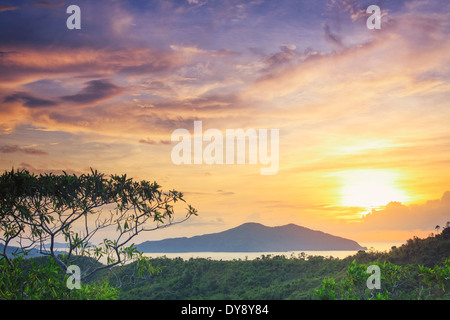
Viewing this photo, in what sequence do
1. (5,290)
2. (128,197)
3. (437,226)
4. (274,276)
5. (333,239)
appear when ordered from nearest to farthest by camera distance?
1. (5,290)
2. (128,197)
3. (437,226)
4. (274,276)
5. (333,239)

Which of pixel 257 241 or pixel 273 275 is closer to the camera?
pixel 273 275

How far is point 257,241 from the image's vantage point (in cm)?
5950

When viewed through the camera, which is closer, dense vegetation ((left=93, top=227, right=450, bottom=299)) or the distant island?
dense vegetation ((left=93, top=227, right=450, bottom=299))

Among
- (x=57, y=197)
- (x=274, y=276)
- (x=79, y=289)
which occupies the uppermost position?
(x=57, y=197)

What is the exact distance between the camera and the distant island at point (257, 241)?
189ft

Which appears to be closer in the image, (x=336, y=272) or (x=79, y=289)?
(x=79, y=289)

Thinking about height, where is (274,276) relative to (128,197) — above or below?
below

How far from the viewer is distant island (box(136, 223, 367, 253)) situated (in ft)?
189

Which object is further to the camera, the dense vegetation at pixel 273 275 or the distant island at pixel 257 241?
the distant island at pixel 257 241
